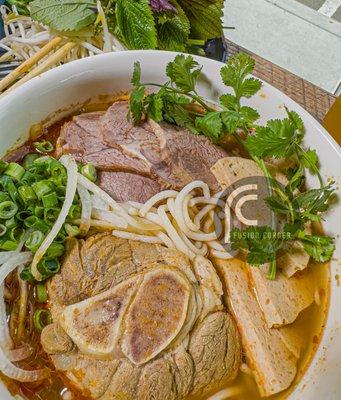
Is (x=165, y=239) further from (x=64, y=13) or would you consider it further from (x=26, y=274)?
(x=64, y=13)

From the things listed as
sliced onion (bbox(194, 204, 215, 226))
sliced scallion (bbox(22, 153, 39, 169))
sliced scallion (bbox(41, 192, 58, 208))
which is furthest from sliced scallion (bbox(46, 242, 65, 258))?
sliced onion (bbox(194, 204, 215, 226))

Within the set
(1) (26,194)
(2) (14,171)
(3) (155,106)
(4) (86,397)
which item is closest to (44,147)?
(2) (14,171)

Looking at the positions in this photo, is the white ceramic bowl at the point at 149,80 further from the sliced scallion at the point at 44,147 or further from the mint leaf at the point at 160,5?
the mint leaf at the point at 160,5

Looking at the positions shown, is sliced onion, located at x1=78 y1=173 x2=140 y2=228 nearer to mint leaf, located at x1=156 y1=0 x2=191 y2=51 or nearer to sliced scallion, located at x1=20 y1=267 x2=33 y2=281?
sliced scallion, located at x1=20 y1=267 x2=33 y2=281

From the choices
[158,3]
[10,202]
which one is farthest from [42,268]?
[158,3]

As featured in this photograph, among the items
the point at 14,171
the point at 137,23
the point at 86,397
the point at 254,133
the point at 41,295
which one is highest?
the point at 137,23

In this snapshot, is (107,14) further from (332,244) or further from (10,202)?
(332,244)
